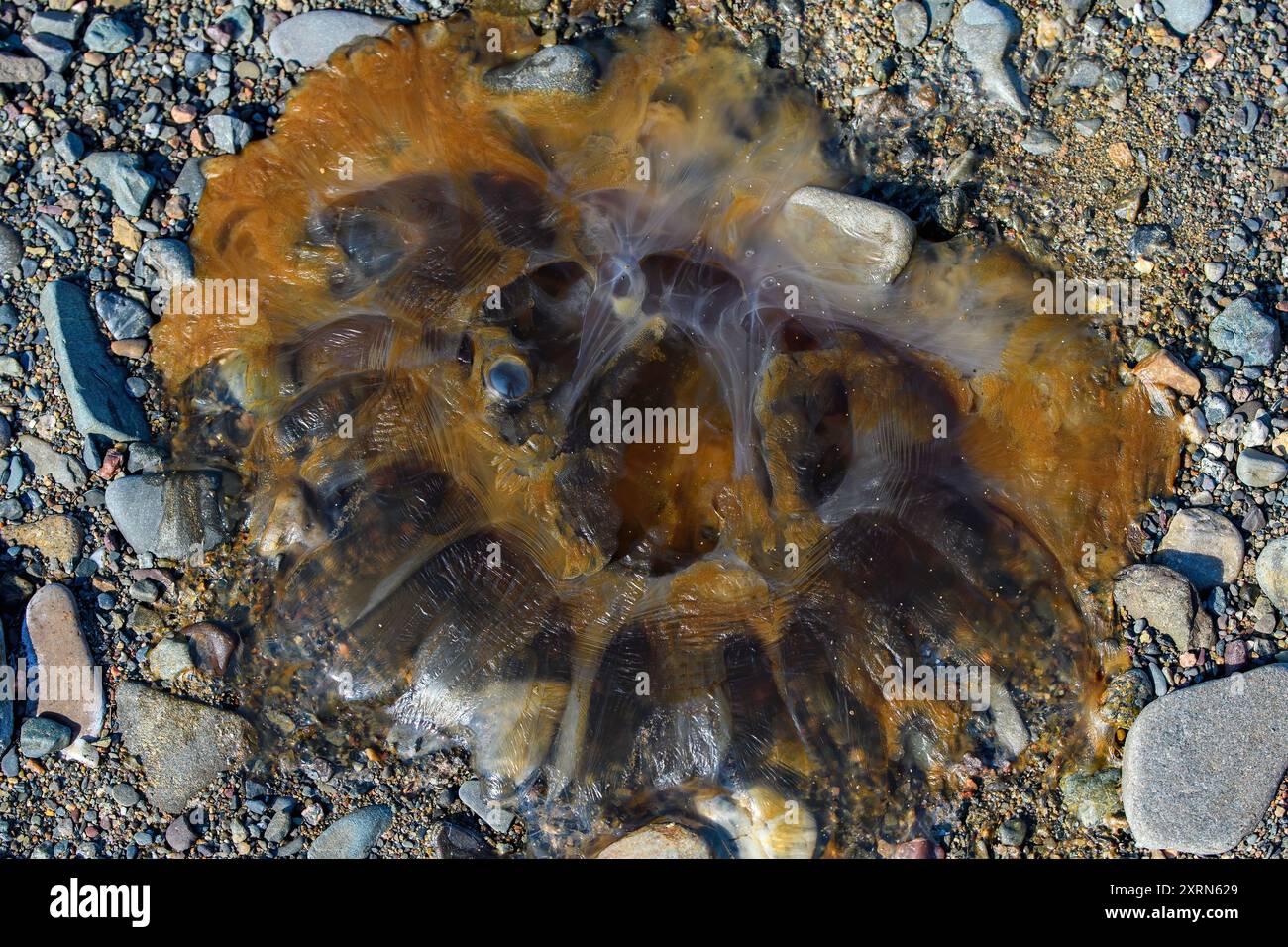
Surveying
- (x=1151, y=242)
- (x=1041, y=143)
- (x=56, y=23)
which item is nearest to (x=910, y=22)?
(x=1041, y=143)

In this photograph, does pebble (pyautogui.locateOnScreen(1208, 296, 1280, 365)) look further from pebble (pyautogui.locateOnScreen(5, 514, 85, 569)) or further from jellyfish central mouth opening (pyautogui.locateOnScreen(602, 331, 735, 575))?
pebble (pyautogui.locateOnScreen(5, 514, 85, 569))

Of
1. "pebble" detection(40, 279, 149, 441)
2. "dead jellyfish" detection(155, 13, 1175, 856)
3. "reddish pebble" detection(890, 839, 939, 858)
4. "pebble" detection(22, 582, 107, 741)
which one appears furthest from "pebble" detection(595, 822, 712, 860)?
"pebble" detection(40, 279, 149, 441)

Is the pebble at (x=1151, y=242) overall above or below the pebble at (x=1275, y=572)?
above

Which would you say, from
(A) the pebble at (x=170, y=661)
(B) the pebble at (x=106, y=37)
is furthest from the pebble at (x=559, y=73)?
(A) the pebble at (x=170, y=661)

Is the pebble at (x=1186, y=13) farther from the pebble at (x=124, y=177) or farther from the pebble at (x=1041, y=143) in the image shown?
the pebble at (x=124, y=177)

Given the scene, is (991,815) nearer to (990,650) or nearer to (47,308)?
(990,650)

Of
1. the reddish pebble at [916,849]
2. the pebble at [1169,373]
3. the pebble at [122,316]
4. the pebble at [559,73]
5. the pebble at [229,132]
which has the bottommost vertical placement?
the reddish pebble at [916,849]
